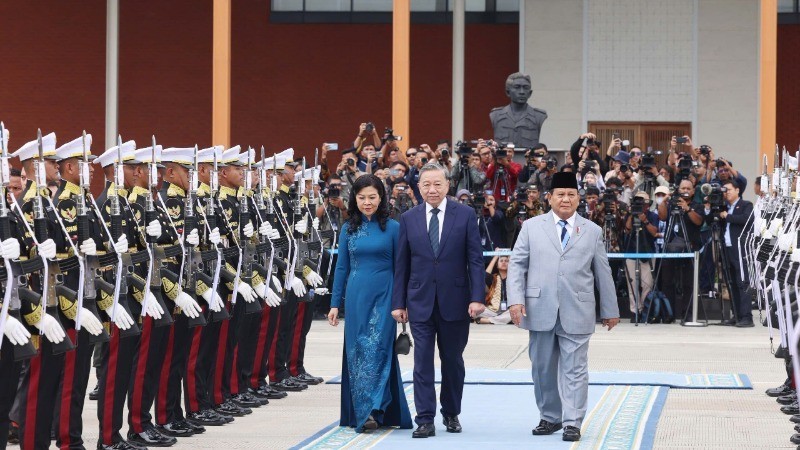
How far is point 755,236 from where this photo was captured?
1405 cm

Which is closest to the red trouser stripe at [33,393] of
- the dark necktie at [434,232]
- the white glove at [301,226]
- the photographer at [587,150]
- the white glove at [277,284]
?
the dark necktie at [434,232]

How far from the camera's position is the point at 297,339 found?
13.9 m

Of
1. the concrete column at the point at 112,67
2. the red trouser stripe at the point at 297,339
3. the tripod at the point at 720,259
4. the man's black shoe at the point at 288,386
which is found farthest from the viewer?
the concrete column at the point at 112,67

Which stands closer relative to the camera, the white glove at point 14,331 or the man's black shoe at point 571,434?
the white glove at point 14,331

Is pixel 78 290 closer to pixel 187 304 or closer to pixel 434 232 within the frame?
pixel 187 304

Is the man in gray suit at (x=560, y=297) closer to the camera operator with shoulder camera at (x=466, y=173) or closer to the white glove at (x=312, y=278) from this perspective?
the white glove at (x=312, y=278)

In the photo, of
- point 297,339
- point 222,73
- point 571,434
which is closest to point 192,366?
point 297,339

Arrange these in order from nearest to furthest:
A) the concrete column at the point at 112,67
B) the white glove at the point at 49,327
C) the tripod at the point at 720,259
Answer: the white glove at the point at 49,327 < the tripod at the point at 720,259 < the concrete column at the point at 112,67

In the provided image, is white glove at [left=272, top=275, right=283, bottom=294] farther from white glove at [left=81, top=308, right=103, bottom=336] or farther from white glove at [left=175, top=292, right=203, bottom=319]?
white glove at [left=81, top=308, right=103, bottom=336]

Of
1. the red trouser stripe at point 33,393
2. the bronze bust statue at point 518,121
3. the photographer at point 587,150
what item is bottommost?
the red trouser stripe at point 33,393

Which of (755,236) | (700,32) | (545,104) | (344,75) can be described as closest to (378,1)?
(344,75)

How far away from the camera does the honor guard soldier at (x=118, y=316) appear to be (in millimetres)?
9516

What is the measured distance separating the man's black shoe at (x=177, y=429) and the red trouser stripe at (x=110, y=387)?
32.3 inches

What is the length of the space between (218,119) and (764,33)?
9134mm
